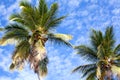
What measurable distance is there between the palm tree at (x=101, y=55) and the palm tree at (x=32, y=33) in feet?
16.3

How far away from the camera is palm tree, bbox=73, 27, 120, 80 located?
125 ft

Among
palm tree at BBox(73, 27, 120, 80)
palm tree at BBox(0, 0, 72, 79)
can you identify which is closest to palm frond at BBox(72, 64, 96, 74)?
palm tree at BBox(73, 27, 120, 80)

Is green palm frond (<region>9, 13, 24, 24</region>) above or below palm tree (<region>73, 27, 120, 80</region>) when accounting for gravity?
above

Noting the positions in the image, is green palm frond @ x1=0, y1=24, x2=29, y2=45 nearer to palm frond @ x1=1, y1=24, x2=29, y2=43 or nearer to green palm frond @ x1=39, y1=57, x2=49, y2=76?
palm frond @ x1=1, y1=24, x2=29, y2=43

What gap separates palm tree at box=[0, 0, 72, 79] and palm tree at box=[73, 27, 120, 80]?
4.98 m

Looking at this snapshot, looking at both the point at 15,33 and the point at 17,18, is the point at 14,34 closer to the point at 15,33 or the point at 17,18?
the point at 15,33

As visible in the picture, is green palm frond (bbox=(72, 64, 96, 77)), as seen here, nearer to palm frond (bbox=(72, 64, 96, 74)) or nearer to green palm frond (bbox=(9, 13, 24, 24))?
palm frond (bbox=(72, 64, 96, 74))

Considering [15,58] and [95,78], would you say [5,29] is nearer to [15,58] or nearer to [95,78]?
[15,58]

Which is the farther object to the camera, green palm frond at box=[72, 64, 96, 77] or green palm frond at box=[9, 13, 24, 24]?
green palm frond at box=[72, 64, 96, 77]

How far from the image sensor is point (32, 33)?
3391 centimetres

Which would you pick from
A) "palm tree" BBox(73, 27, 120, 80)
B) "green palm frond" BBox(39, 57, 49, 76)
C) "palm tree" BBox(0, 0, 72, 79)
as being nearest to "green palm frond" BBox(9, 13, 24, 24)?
"palm tree" BBox(0, 0, 72, 79)

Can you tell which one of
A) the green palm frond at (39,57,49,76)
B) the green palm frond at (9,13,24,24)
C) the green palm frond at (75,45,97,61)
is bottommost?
the green palm frond at (39,57,49,76)

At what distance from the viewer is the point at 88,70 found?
39750 mm

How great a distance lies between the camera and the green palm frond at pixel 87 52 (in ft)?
131
